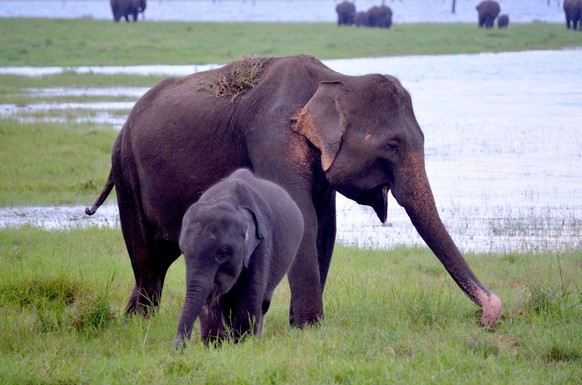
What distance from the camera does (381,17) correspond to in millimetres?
62219

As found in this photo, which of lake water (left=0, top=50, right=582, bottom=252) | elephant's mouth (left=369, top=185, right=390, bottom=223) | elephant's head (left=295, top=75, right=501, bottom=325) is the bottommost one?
lake water (left=0, top=50, right=582, bottom=252)

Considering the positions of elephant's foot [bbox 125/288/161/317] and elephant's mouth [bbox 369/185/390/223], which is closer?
elephant's mouth [bbox 369/185/390/223]

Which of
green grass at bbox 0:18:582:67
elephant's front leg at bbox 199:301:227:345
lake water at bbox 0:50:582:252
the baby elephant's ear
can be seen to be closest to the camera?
the baby elephant's ear

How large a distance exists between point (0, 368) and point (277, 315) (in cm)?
248

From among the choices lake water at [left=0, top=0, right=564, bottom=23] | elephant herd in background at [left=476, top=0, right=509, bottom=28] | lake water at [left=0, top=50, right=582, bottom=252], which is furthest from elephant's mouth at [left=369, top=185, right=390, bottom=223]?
lake water at [left=0, top=0, right=564, bottom=23]

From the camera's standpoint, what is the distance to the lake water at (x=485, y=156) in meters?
11.8

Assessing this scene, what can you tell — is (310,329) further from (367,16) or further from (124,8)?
(367,16)

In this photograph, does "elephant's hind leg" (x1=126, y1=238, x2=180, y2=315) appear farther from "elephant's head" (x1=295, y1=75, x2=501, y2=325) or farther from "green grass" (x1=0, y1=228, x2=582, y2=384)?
"elephant's head" (x1=295, y1=75, x2=501, y2=325)

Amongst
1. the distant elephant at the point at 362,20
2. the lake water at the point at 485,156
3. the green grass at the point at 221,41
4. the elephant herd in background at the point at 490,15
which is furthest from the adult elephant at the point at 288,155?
the distant elephant at the point at 362,20

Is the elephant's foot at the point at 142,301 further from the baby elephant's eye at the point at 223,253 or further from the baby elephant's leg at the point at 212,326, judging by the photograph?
the baby elephant's eye at the point at 223,253

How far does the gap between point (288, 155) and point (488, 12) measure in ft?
171

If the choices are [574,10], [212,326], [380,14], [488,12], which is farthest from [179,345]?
[380,14]

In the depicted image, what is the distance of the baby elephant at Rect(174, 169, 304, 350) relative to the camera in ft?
18.9

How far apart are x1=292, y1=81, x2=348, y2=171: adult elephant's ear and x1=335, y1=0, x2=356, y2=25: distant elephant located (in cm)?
5952
